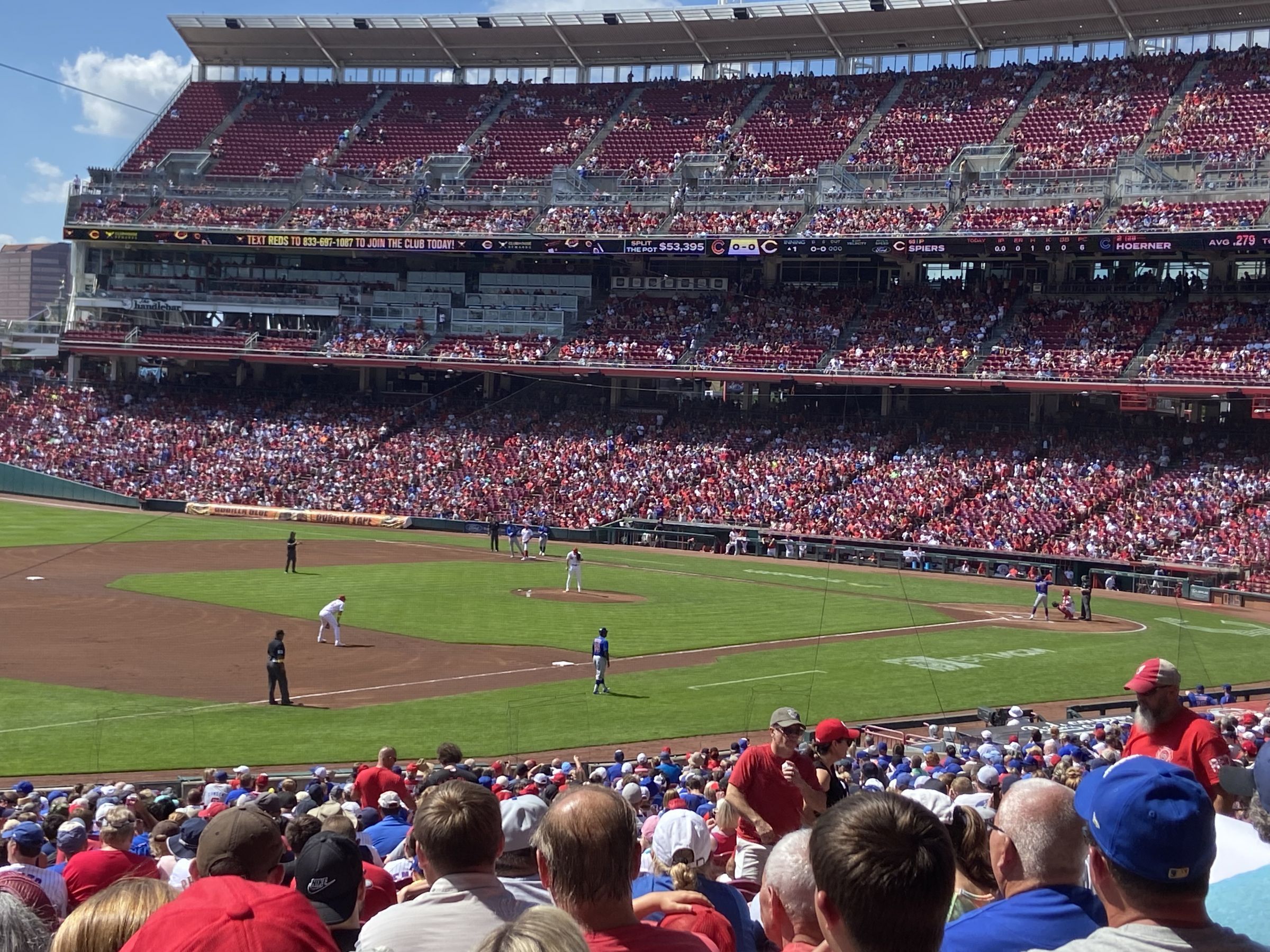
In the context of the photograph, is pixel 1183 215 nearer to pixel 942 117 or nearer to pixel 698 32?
pixel 942 117

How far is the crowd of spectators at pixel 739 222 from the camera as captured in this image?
6425cm

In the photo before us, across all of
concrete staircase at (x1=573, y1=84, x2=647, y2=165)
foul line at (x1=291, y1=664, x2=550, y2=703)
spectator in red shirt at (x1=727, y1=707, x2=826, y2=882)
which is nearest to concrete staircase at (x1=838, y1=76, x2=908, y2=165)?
concrete staircase at (x1=573, y1=84, x2=647, y2=165)

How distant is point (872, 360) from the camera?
2352 inches

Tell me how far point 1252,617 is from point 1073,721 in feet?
61.6

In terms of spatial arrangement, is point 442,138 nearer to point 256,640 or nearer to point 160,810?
point 256,640

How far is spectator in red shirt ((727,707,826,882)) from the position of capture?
322 inches

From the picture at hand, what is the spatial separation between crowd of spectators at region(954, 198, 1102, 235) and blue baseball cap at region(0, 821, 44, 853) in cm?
5446

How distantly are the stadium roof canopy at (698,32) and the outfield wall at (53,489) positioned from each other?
34011 millimetres

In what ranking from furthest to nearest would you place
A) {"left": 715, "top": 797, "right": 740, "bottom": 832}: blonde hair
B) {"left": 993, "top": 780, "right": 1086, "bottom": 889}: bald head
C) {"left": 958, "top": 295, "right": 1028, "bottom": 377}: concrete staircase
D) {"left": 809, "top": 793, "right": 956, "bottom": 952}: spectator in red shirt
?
1. {"left": 958, "top": 295, "right": 1028, "bottom": 377}: concrete staircase
2. {"left": 715, "top": 797, "right": 740, "bottom": 832}: blonde hair
3. {"left": 993, "top": 780, "right": 1086, "bottom": 889}: bald head
4. {"left": 809, "top": 793, "right": 956, "bottom": 952}: spectator in red shirt

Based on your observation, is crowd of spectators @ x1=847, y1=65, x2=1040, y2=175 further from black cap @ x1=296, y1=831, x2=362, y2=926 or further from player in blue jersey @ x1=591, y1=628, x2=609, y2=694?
black cap @ x1=296, y1=831, x2=362, y2=926

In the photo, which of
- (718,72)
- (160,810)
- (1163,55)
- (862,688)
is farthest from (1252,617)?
(718,72)

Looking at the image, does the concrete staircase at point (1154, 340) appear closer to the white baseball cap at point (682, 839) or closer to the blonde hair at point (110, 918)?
the white baseball cap at point (682, 839)

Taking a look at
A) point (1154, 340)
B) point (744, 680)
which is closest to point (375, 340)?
point (1154, 340)

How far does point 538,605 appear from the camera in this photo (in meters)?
37.2
